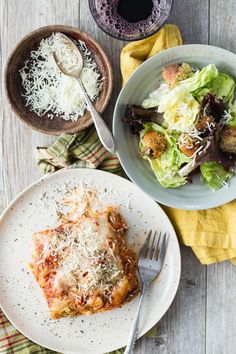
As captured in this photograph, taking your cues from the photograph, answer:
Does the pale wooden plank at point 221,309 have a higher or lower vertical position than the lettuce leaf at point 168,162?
lower

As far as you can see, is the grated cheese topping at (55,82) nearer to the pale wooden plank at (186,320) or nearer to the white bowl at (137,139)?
the white bowl at (137,139)

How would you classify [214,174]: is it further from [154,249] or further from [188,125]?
[154,249]

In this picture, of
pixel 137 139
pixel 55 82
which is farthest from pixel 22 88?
pixel 137 139

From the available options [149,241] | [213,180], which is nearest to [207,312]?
[149,241]

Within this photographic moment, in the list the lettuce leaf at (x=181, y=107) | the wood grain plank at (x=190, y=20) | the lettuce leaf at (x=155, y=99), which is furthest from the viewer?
the wood grain plank at (x=190, y=20)

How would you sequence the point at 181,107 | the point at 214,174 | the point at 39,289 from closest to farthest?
the point at 181,107, the point at 214,174, the point at 39,289

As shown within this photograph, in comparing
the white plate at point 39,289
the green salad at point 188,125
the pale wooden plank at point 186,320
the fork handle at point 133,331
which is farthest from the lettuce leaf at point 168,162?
the fork handle at point 133,331

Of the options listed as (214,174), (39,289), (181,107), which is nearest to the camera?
(181,107)

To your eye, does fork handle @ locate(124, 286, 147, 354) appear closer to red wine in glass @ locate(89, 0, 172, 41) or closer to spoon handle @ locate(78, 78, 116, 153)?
spoon handle @ locate(78, 78, 116, 153)

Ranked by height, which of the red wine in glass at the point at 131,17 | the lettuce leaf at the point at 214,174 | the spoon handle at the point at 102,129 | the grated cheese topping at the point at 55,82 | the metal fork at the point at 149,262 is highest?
the red wine in glass at the point at 131,17
